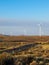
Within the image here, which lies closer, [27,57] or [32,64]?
[32,64]

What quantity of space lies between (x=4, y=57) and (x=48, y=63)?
20.6 ft

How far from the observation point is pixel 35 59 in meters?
44.3

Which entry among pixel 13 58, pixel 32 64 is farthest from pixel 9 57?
pixel 32 64

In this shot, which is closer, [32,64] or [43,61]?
[32,64]

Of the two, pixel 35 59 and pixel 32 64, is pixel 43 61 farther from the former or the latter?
pixel 32 64

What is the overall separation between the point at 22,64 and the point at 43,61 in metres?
4.28

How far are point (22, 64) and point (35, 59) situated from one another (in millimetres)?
3825

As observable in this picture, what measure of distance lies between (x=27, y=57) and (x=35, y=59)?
1292mm

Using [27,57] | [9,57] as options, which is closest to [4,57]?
[9,57]

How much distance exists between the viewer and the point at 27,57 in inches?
1729

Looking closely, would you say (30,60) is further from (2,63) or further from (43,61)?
(2,63)

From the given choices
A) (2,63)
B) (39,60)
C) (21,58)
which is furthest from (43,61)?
(2,63)

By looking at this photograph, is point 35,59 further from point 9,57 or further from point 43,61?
point 9,57

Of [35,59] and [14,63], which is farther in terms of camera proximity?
[35,59]
